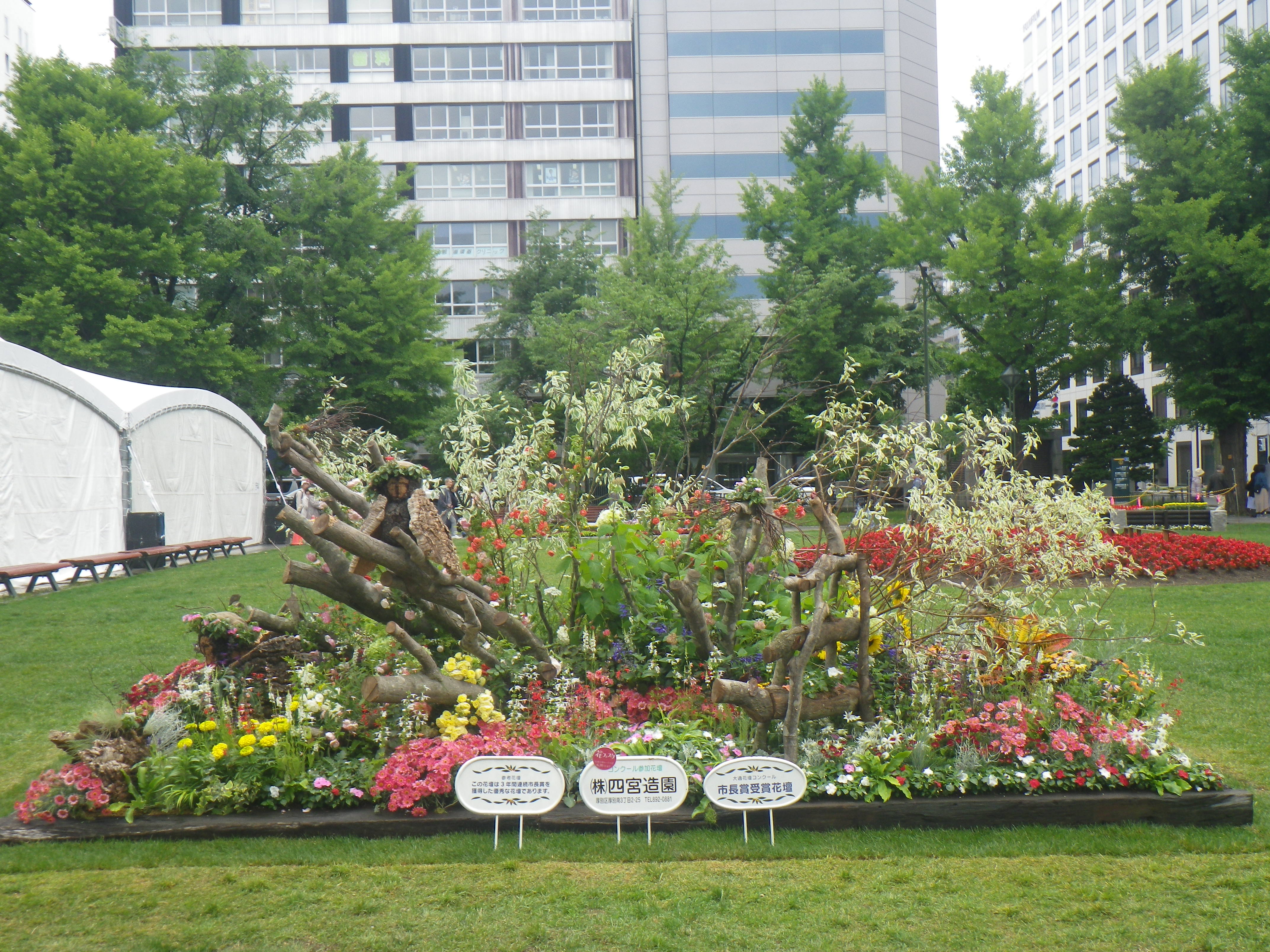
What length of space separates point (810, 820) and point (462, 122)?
159 feet

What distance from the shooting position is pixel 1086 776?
190 inches

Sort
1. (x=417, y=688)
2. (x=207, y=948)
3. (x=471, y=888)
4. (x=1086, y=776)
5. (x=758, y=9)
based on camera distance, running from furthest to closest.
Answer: (x=758, y=9)
(x=417, y=688)
(x=1086, y=776)
(x=471, y=888)
(x=207, y=948)

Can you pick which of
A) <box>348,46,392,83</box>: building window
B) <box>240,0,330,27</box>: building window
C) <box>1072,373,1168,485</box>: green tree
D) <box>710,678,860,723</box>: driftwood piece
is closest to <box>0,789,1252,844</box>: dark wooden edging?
<box>710,678,860,723</box>: driftwood piece

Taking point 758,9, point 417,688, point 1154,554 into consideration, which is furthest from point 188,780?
point 758,9

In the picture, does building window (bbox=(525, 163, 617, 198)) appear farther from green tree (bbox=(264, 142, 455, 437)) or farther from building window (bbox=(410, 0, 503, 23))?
green tree (bbox=(264, 142, 455, 437))

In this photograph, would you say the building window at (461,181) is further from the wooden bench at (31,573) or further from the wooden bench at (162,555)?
the wooden bench at (31,573)

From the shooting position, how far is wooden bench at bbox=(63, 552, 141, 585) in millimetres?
15289

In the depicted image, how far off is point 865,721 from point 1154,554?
10.1 meters

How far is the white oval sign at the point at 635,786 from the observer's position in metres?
4.51

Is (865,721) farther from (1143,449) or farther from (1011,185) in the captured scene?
(1143,449)

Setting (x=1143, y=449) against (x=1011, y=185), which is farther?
(x=1143, y=449)

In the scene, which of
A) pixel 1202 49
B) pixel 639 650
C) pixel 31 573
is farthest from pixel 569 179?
pixel 639 650

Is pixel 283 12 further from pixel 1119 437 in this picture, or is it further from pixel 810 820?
pixel 810 820

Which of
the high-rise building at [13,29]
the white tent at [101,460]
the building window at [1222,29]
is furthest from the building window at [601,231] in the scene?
the high-rise building at [13,29]
